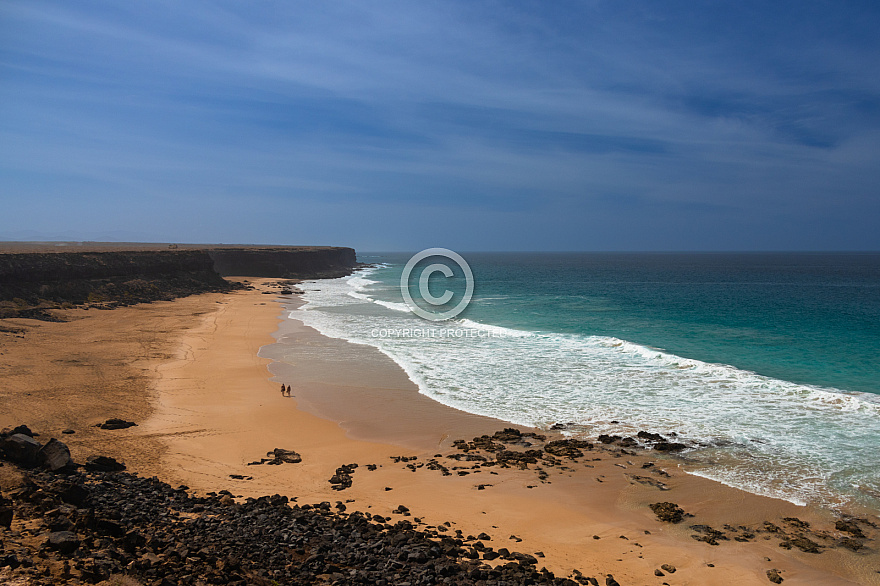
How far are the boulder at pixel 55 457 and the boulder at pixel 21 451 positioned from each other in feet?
0.33

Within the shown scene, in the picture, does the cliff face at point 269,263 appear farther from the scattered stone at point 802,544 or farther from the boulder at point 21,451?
the scattered stone at point 802,544

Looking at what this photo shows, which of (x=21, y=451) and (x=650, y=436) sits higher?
(x=21, y=451)

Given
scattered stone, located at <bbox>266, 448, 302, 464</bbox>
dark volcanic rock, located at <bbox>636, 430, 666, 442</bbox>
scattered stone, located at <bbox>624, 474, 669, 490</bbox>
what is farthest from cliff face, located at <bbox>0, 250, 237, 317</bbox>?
scattered stone, located at <bbox>624, 474, 669, 490</bbox>

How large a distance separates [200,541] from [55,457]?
392 centimetres

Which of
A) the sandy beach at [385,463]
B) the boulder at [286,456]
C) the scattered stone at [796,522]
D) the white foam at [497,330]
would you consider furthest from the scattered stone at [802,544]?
the white foam at [497,330]

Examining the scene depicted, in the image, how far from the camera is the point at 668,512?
368 inches

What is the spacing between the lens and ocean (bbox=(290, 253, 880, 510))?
11.9 meters

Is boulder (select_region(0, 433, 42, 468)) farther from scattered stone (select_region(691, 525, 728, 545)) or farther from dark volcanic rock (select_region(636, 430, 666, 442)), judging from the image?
dark volcanic rock (select_region(636, 430, 666, 442))

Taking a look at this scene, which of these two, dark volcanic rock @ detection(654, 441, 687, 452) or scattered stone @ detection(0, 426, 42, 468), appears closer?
scattered stone @ detection(0, 426, 42, 468)

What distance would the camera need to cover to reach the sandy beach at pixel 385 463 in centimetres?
804

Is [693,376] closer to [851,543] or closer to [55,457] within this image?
[851,543]

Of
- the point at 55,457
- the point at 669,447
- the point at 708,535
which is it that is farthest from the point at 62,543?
the point at 669,447

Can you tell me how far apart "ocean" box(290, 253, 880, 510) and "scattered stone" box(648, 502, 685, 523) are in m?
2.14

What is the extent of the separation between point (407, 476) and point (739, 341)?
73.4 ft
